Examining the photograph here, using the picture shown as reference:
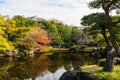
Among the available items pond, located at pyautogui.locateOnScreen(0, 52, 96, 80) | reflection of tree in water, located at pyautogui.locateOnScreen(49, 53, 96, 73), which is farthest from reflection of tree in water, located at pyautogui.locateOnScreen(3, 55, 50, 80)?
reflection of tree in water, located at pyautogui.locateOnScreen(49, 53, 96, 73)

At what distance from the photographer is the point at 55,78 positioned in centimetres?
2247

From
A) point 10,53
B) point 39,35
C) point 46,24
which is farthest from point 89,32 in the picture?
point 46,24

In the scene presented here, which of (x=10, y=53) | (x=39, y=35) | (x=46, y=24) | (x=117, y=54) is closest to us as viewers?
(x=117, y=54)

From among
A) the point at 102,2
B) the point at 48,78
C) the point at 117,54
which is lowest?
the point at 48,78

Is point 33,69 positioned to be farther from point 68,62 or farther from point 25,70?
point 68,62

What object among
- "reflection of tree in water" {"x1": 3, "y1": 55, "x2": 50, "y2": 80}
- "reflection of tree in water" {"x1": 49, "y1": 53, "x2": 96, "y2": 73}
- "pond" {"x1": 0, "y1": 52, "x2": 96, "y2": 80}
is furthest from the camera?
"reflection of tree in water" {"x1": 49, "y1": 53, "x2": 96, "y2": 73}

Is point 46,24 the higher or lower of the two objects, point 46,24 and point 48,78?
the higher

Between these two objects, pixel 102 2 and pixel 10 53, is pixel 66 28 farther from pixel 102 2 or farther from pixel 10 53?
pixel 102 2

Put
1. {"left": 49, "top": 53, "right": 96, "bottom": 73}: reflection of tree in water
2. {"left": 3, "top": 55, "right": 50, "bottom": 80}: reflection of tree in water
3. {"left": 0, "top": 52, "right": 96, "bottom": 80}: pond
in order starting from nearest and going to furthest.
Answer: {"left": 0, "top": 52, "right": 96, "bottom": 80}: pond → {"left": 3, "top": 55, "right": 50, "bottom": 80}: reflection of tree in water → {"left": 49, "top": 53, "right": 96, "bottom": 73}: reflection of tree in water

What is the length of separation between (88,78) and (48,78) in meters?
7.10

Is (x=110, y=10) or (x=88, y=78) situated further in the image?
(x=110, y=10)

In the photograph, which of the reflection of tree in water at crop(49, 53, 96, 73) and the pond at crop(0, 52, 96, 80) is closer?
the pond at crop(0, 52, 96, 80)

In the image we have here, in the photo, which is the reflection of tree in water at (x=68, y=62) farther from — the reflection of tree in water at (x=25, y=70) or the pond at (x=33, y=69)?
the reflection of tree in water at (x=25, y=70)

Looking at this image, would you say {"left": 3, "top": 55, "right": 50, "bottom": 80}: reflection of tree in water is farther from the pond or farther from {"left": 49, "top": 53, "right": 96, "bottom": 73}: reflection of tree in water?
{"left": 49, "top": 53, "right": 96, "bottom": 73}: reflection of tree in water
